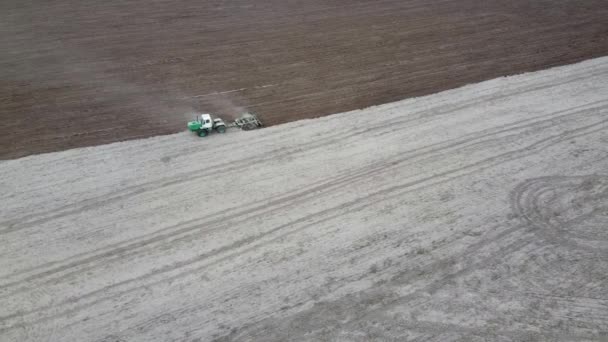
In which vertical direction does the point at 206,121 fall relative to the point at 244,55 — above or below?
below

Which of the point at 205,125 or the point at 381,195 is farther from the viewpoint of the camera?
the point at 205,125

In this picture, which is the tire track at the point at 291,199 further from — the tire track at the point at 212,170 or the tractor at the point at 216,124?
the tractor at the point at 216,124

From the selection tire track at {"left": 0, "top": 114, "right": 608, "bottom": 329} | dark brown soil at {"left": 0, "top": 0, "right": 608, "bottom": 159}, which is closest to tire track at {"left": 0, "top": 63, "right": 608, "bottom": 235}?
dark brown soil at {"left": 0, "top": 0, "right": 608, "bottom": 159}

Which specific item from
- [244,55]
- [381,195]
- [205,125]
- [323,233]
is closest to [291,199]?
[323,233]

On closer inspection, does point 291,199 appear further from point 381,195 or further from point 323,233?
point 381,195

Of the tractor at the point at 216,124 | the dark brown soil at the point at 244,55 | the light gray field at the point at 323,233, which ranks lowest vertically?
the light gray field at the point at 323,233

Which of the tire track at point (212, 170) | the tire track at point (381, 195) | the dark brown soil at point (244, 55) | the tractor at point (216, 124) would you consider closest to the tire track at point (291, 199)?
the tire track at point (381, 195)

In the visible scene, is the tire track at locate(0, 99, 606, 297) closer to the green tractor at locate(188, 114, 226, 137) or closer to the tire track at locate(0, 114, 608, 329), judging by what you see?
the tire track at locate(0, 114, 608, 329)
